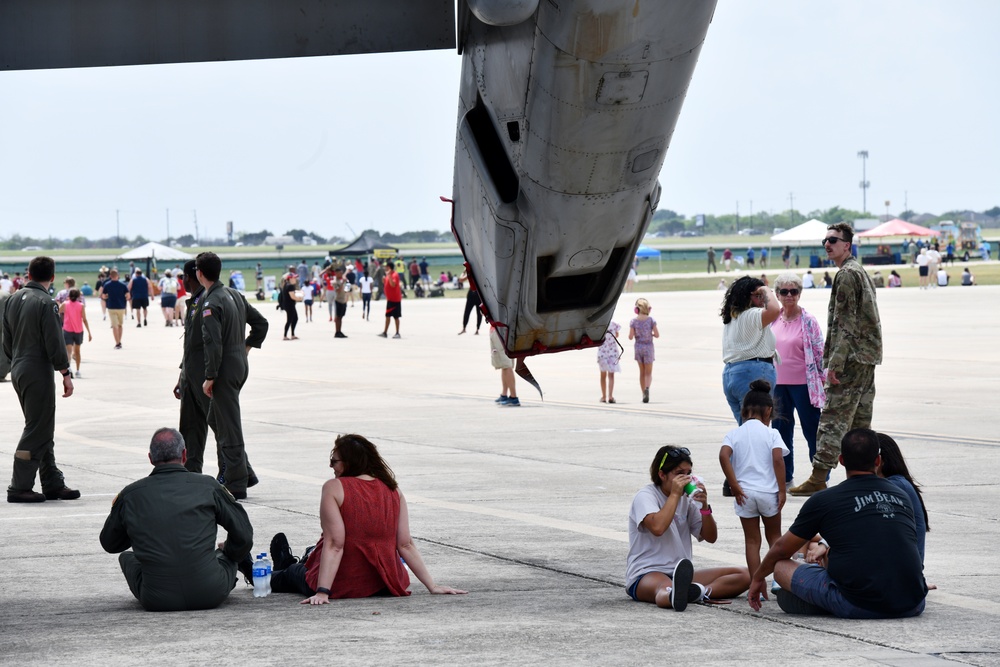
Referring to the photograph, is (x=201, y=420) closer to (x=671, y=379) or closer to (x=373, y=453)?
(x=373, y=453)

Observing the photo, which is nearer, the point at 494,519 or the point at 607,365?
the point at 494,519

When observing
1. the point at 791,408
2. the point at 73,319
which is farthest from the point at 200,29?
the point at 73,319

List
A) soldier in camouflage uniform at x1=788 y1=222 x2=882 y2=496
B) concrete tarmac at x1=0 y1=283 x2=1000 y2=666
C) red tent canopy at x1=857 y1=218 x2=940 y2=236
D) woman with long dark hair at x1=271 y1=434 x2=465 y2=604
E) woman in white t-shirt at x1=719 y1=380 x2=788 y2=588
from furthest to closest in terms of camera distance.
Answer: red tent canopy at x1=857 y1=218 x2=940 y2=236 < soldier in camouflage uniform at x1=788 y1=222 x2=882 y2=496 < woman in white t-shirt at x1=719 y1=380 x2=788 y2=588 < woman with long dark hair at x1=271 y1=434 x2=465 y2=604 < concrete tarmac at x1=0 y1=283 x2=1000 y2=666

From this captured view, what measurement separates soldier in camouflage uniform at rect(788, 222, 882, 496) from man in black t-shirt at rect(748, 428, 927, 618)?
150 inches

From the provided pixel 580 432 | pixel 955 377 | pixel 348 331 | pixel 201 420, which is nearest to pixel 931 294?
pixel 348 331

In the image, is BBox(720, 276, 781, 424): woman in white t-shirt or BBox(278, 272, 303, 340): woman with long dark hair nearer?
BBox(720, 276, 781, 424): woman in white t-shirt

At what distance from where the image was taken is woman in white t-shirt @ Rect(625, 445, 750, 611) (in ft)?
23.6

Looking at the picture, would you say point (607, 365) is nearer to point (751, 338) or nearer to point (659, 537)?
point (751, 338)

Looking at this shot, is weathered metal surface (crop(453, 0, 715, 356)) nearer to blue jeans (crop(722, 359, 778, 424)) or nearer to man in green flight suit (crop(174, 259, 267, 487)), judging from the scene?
blue jeans (crop(722, 359, 778, 424))

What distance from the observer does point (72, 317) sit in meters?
25.8

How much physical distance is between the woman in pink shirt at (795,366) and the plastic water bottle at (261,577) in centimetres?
526

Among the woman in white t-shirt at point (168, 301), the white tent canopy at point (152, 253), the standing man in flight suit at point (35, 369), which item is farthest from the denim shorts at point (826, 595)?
the white tent canopy at point (152, 253)

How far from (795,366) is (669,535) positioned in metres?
4.60

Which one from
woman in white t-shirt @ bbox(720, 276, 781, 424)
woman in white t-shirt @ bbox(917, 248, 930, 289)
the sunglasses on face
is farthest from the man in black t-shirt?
woman in white t-shirt @ bbox(917, 248, 930, 289)
